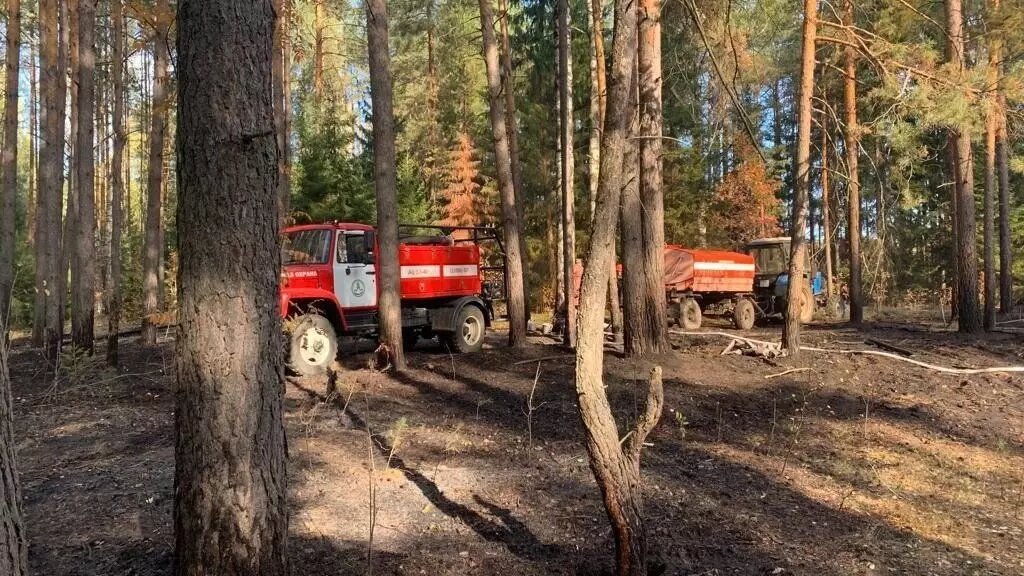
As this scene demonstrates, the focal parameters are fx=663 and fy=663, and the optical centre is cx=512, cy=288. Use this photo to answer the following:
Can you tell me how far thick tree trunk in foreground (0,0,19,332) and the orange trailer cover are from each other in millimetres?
12520

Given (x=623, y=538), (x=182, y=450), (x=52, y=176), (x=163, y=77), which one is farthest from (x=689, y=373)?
(x=52, y=176)

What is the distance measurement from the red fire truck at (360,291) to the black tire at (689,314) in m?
5.60

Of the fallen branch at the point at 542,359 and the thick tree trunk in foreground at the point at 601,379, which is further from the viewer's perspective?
the fallen branch at the point at 542,359

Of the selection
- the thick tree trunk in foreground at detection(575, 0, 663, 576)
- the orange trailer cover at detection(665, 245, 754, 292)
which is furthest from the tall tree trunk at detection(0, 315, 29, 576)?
the orange trailer cover at detection(665, 245, 754, 292)

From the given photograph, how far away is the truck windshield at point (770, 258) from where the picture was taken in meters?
19.1

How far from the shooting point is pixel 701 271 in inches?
632

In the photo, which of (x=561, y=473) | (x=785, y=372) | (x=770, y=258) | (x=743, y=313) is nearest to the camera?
(x=561, y=473)

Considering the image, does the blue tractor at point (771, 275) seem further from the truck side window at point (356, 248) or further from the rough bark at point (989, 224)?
the truck side window at point (356, 248)

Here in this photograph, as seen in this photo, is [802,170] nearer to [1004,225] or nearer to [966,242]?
[966,242]

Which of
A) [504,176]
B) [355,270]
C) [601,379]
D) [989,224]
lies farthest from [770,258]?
[601,379]

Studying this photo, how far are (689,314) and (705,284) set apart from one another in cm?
86

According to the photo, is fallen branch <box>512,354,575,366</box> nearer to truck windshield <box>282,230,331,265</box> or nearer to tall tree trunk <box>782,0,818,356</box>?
truck windshield <box>282,230,331,265</box>

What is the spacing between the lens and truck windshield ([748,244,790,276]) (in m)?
19.1

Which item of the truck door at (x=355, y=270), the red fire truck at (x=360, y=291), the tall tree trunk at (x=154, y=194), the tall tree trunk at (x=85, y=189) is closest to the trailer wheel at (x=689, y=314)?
the red fire truck at (x=360, y=291)
